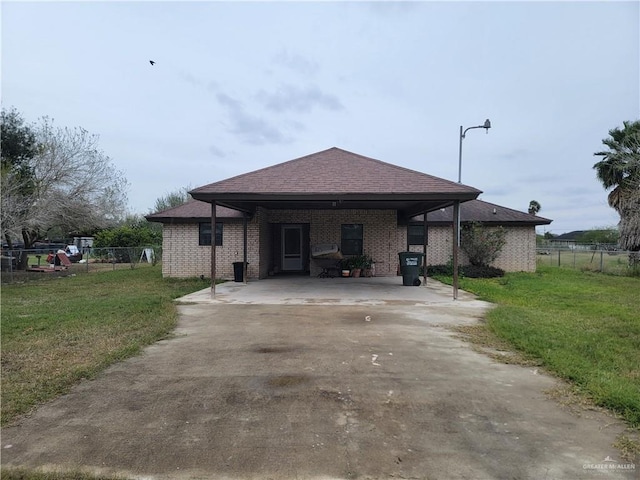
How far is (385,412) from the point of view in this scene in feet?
13.0

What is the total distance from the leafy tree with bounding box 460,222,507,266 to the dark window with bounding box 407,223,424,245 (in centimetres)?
177

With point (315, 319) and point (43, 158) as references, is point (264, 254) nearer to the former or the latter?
point (315, 319)

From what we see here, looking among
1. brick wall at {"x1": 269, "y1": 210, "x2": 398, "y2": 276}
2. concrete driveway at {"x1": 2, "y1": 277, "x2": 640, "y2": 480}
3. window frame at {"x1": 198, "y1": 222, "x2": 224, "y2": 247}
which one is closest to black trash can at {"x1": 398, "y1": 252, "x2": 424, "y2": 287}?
brick wall at {"x1": 269, "y1": 210, "x2": 398, "y2": 276}

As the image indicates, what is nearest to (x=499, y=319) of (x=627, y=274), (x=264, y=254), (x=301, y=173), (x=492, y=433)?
(x=492, y=433)

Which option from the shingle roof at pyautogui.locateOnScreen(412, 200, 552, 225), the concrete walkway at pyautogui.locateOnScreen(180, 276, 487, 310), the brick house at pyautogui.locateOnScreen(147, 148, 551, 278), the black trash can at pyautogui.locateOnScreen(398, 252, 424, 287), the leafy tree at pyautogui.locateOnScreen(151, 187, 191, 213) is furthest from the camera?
the leafy tree at pyautogui.locateOnScreen(151, 187, 191, 213)

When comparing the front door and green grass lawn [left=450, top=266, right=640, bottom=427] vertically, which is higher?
the front door

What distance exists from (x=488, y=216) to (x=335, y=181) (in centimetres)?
1092

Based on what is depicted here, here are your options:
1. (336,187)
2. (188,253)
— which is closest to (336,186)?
(336,187)

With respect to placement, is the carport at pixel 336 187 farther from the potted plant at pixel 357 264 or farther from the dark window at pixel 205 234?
the potted plant at pixel 357 264

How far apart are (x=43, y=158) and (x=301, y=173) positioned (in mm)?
12831

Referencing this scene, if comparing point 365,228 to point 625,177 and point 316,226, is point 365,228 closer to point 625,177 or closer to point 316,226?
point 316,226

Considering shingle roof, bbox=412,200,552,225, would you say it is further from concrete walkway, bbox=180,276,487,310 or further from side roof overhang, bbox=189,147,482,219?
side roof overhang, bbox=189,147,482,219

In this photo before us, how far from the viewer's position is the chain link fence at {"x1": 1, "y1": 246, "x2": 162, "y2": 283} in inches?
715

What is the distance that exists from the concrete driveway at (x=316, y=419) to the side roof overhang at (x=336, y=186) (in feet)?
16.7
